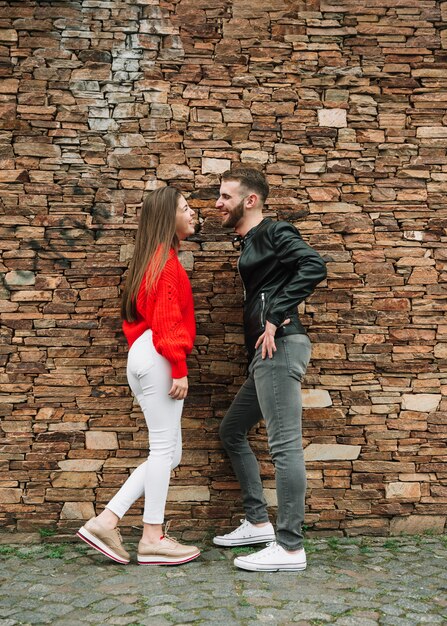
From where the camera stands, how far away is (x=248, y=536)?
4461 mm

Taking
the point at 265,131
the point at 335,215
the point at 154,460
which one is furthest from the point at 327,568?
the point at 265,131

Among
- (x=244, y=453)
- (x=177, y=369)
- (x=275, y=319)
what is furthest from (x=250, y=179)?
(x=244, y=453)

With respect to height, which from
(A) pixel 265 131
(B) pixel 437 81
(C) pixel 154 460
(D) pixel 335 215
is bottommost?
(C) pixel 154 460

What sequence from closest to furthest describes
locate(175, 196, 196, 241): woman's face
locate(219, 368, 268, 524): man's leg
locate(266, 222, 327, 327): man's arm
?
locate(266, 222, 327, 327): man's arm < locate(175, 196, 196, 241): woman's face < locate(219, 368, 268, 524): man's leg

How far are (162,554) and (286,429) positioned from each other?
1009mm

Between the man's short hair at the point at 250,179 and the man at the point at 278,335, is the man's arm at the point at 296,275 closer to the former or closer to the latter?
the man at the point at 278,335

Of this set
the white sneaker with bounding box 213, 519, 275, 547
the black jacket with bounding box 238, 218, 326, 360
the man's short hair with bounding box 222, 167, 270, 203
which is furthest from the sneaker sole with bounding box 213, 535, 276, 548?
the man's short hair with bounding box 222, 167, 270, 203

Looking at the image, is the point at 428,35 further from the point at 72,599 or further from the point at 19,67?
the point at 72,599

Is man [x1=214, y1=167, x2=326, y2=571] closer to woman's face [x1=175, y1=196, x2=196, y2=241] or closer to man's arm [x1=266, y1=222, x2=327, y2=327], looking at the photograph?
man's arm [x1=266, y1=222, x2=327, y2=327]

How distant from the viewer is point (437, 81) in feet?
15.9

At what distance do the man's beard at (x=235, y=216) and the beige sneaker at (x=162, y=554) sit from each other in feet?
6.19

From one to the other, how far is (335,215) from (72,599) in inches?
110

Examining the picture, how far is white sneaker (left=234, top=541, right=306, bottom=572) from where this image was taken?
3969 millimetres

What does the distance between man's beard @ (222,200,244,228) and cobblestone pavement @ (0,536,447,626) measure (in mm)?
1971
